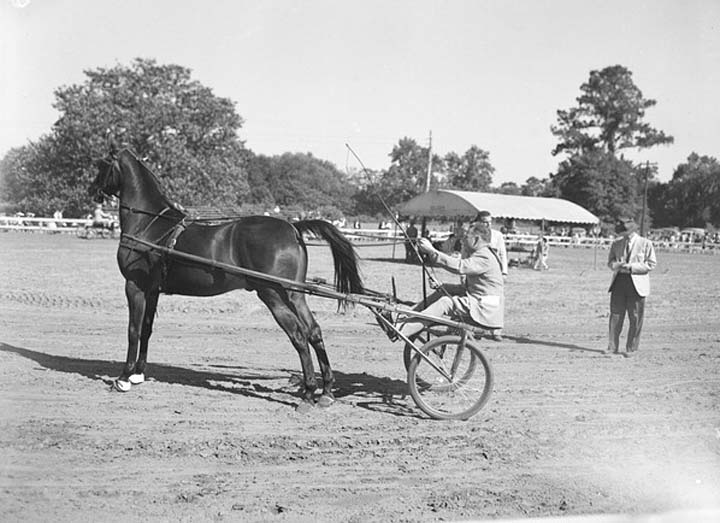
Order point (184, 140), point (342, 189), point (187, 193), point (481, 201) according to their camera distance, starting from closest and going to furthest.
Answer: point (184, 140), point (187, 193), point (481, 201), point (342, 189)

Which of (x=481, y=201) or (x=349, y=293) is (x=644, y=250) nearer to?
(x=349, y=293)

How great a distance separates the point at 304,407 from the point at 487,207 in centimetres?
2153

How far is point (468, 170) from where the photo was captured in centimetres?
2973

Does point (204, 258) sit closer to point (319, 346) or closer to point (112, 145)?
point (319, 346)

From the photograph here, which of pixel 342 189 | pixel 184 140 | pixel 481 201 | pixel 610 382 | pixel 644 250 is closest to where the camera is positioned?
pixel 610 382

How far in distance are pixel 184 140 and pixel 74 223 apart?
20.2m

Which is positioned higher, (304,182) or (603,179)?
(304,182)

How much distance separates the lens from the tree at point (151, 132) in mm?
12586

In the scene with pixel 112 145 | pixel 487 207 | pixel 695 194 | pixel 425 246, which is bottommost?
pixel 425 246

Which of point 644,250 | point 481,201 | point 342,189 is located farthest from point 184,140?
point 342,189

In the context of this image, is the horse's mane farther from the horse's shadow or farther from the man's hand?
the man's hand

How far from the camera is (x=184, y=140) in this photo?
14.7 metres

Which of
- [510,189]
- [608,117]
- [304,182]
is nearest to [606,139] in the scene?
[608,117]

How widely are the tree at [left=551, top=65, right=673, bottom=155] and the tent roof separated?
31.7 ft
